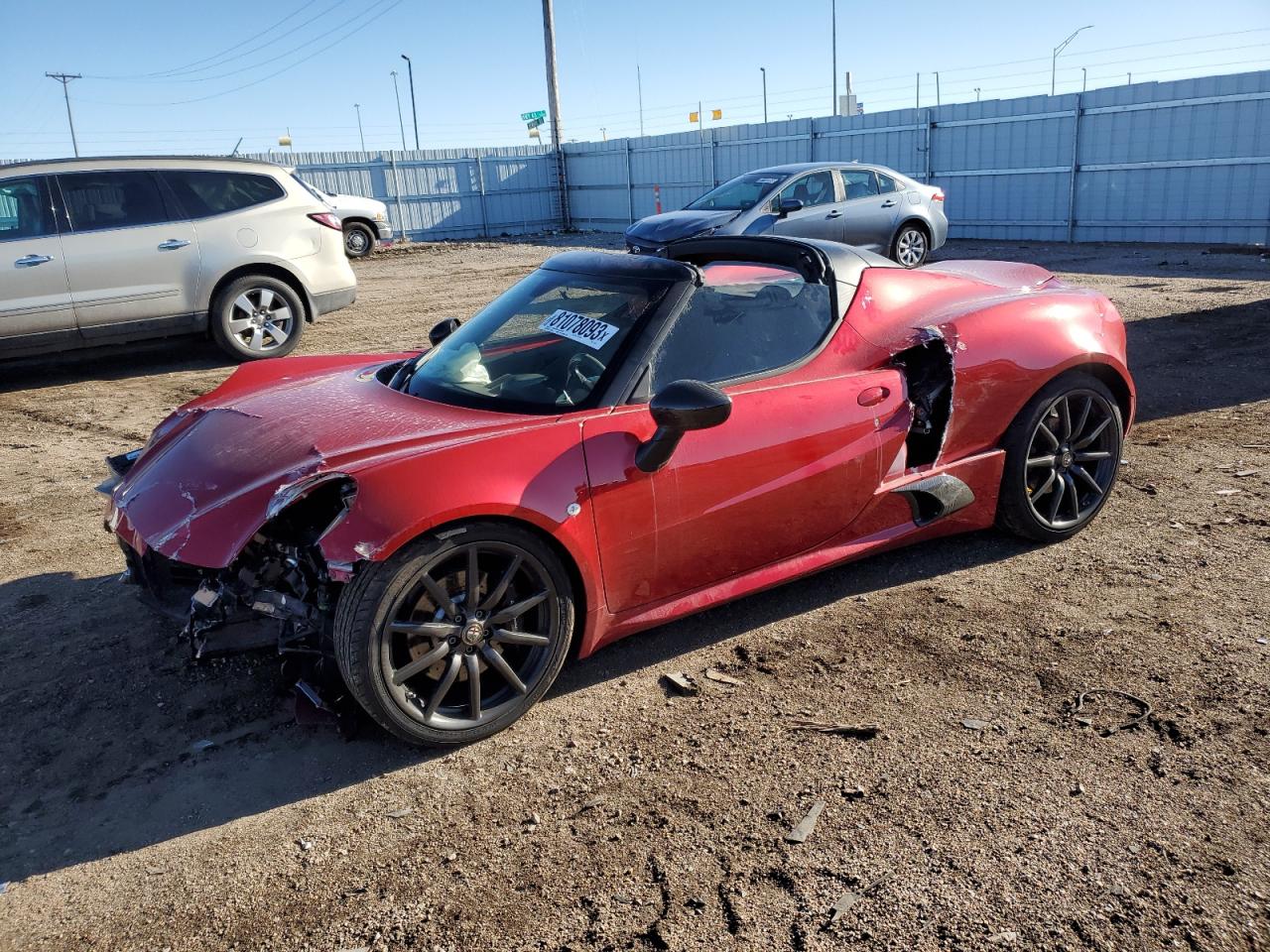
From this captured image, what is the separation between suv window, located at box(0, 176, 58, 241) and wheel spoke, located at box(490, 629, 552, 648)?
24.2ft

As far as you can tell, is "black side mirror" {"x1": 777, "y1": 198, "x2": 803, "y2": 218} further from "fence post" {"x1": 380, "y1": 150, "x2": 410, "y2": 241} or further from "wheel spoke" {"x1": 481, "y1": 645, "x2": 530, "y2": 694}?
"fence post" {"x1": 380, "y1": 150, "x2": 410, "y2": 241}

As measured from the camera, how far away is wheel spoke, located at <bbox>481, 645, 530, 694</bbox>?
3.23 metres

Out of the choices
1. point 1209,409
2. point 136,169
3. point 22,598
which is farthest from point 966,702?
point 136,169

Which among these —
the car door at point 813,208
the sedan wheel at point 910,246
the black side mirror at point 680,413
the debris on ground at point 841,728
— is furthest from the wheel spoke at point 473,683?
the sedan wheel at point 910,246

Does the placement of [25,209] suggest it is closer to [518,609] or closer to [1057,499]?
[518,609]

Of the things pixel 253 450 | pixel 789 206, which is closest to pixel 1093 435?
pixel 253 450

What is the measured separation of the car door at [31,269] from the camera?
8273 mm

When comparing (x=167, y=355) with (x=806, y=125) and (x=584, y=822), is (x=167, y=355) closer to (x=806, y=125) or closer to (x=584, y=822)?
(x=584, y=822)

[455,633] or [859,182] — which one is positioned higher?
[859,182]

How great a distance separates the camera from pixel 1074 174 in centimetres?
1883

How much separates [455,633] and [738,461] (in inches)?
46.4

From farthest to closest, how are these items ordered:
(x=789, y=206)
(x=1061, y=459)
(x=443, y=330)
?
(x=789, y=206)
(x=443, y=330)
(x=1061, y=459)

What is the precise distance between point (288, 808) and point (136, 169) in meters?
7.78

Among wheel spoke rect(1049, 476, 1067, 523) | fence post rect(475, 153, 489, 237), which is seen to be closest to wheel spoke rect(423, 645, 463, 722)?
wheel spoke rect(1049, 476, 1067, 523)
